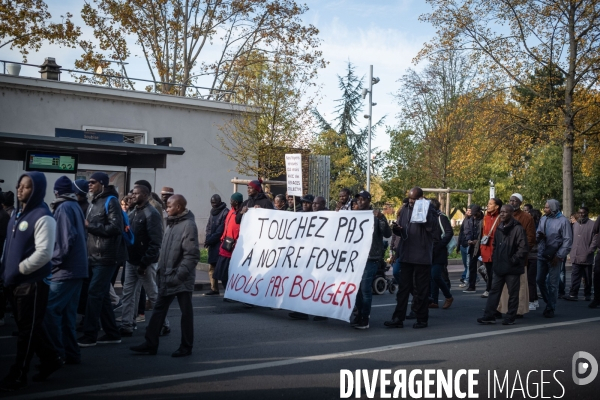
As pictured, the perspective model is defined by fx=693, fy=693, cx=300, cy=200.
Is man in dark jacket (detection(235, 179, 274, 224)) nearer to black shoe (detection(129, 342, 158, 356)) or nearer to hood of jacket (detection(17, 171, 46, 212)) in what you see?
black shoe (detection(129, 342, 158, 356))

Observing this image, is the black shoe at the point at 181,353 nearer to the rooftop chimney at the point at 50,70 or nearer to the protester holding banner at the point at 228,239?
the protester holding banner at the point at 228,239

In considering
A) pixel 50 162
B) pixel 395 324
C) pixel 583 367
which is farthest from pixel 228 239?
pixel 583 367

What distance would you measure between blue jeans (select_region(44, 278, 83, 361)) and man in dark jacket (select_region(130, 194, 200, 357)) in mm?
750

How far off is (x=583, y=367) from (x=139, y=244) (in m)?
5.32

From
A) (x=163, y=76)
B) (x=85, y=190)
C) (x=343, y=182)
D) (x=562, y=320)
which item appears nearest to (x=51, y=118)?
(x=163, y=76)

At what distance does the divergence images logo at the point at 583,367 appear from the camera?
267 inches

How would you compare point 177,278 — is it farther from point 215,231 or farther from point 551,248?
point 551,248

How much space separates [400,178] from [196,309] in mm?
37839

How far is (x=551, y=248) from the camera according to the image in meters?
12.4

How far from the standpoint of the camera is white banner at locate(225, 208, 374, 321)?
9.49 m

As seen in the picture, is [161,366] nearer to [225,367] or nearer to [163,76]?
[225,367]

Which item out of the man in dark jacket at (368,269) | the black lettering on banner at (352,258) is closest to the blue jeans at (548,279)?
the man in dark jacket at (368,269)

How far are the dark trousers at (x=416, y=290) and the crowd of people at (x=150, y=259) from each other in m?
0.01

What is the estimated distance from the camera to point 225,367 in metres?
7.00
